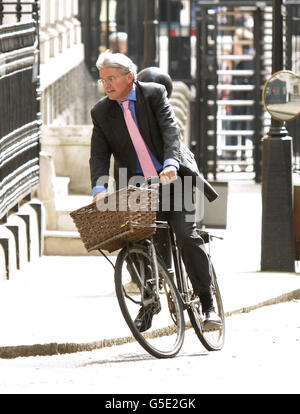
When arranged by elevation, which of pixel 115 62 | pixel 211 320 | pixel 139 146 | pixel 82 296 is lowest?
pixel 82 296

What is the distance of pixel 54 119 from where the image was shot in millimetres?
20375

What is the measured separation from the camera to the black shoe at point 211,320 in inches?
331

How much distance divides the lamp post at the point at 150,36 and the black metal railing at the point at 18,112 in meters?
2.31

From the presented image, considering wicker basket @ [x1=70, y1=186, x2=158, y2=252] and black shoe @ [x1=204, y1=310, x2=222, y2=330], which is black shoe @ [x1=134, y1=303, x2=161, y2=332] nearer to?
black shoe @ [x1=204, y1=310, x2=222, y2=330]

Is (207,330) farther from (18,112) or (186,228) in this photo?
(18,112)

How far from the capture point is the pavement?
8.70 m

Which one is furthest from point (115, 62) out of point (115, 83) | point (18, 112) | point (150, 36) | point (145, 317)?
point (150, 36)

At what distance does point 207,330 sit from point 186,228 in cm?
66

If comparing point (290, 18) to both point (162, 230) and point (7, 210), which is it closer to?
point (7, 210)

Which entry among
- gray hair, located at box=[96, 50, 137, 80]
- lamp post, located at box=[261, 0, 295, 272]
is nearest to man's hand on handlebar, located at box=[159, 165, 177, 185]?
A: gray hair, located at box=[96, 50, 137, 80]

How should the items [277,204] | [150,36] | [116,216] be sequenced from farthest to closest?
1. [150,36]
2. [277,204]
3. [116,216]

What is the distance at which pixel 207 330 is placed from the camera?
8469 mm

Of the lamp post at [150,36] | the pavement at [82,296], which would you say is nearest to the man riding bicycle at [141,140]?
the pavement at [82,296]

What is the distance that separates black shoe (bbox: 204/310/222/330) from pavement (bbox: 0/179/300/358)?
64 centimetres
